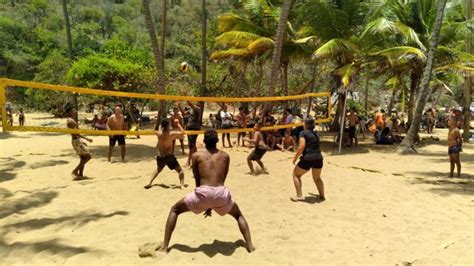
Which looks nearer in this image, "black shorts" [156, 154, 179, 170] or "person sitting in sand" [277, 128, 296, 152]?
"black shorts" [156, 154, 179, 170]

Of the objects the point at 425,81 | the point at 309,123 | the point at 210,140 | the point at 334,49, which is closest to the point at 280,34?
the point at 334,49

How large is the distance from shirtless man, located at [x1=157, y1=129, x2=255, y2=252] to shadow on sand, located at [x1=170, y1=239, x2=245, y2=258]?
218 millimetres

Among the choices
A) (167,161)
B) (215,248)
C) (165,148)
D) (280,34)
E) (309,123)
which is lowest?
(215,248)

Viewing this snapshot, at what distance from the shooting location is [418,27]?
654 inches

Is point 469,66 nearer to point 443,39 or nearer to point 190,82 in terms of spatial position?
point 443,39

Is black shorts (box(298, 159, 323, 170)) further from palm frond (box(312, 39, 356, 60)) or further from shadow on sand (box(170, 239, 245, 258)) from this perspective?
palm frond (box(312, 39, 356, 60))

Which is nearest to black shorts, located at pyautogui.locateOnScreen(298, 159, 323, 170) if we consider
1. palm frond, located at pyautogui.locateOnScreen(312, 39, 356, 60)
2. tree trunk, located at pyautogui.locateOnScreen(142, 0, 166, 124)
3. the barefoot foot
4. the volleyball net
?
the barefoot foot

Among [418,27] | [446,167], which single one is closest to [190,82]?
[418,27]

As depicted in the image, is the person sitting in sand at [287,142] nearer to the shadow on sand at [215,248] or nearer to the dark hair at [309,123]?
the dark hair at [309,123]

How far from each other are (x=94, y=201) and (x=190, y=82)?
63.8ft

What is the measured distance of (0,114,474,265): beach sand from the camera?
4902 millimetres

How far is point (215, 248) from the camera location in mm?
5082

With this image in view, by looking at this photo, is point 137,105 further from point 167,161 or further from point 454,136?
point 454,136

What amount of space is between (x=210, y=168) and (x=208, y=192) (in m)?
0.28
